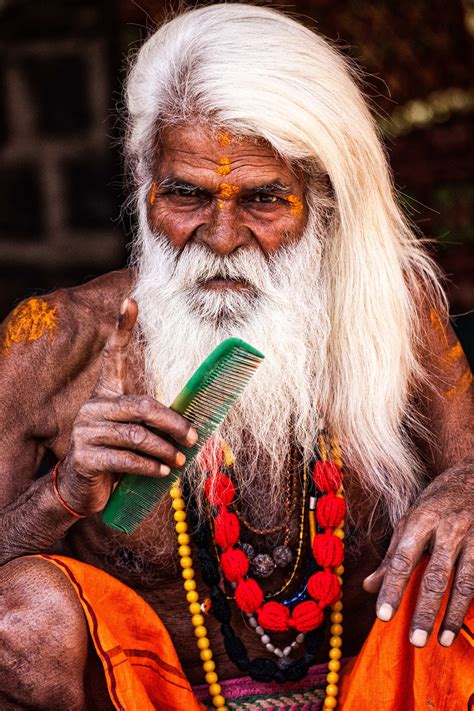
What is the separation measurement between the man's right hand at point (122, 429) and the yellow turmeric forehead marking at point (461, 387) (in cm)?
108

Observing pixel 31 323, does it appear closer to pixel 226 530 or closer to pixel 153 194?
pixel 153 194

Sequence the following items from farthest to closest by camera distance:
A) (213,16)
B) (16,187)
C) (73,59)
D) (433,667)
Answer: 1. (16,187)
2. (73,59)
3. (213,16)
4. (433,667)

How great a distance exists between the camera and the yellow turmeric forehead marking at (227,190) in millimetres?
2617

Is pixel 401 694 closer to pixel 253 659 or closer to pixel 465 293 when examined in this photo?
Answer: pixel 253 659

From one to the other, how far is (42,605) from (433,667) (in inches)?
35.0

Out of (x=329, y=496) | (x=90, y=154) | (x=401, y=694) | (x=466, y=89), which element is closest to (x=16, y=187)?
(x=90, y=154)

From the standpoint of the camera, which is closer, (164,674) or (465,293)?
(164,674)

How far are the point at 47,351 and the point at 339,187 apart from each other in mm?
885

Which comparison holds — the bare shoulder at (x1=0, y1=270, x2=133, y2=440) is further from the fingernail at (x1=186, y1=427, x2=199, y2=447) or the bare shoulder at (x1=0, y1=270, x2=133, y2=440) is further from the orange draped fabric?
the fingernail at (x1=186, y1=427, x2=199, y2=447)

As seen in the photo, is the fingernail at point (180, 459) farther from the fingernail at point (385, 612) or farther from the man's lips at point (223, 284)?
the man's lips at point (223, 284)

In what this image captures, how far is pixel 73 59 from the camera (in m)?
5.46

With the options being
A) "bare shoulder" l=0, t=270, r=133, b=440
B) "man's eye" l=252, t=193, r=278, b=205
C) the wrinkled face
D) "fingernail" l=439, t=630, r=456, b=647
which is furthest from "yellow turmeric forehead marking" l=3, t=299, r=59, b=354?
"fingernail" l=439, t=630, r=456, b=647

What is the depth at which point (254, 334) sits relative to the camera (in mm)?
2645

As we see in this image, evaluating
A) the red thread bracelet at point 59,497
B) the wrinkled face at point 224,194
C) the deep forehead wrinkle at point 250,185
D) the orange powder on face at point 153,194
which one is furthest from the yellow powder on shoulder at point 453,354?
the red thread bracelet at point 59,497
